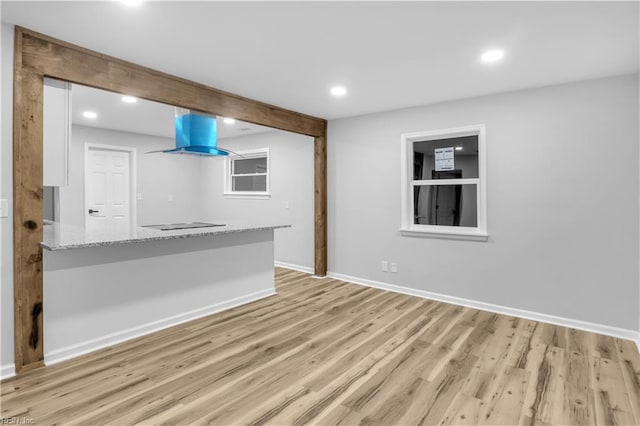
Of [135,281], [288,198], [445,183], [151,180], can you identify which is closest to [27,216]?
[135,281]

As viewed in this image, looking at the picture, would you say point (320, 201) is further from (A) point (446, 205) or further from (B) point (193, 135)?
(B) point (193, 135)

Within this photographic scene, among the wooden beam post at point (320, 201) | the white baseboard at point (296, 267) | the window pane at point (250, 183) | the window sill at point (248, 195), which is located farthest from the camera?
the window pane at point (250, 183)

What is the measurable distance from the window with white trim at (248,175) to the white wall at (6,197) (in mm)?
3870

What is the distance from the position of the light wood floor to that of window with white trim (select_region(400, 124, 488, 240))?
3.69 ft

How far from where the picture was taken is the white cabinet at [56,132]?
249cm

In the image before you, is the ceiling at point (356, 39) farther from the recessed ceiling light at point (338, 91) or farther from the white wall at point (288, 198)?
the white wall at point (288, 198)

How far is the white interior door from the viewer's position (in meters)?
5.86

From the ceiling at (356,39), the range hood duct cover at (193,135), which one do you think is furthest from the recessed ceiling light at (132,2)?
the range hood duct cover at (193,135)


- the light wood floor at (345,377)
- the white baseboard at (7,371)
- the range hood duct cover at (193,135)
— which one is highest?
the range hood duct cover at (193,135)

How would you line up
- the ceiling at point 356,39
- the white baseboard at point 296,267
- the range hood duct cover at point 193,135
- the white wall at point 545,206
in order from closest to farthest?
the ceiling at point 356,39
the white wall at point 545,206
the range hood duct cover at point 193,135
the white baseboard at point 296,267

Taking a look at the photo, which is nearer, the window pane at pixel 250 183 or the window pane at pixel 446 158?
the window pane at pixel 446 158

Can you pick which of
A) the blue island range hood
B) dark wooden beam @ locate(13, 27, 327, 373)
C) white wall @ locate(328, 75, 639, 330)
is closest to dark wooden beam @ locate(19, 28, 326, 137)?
dark wooden beam @ locate(13, 27, 327, 373)

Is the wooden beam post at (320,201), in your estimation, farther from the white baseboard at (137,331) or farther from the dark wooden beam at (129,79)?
the white baseboard at (137,331)

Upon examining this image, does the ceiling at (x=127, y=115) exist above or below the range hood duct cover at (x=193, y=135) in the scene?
above
